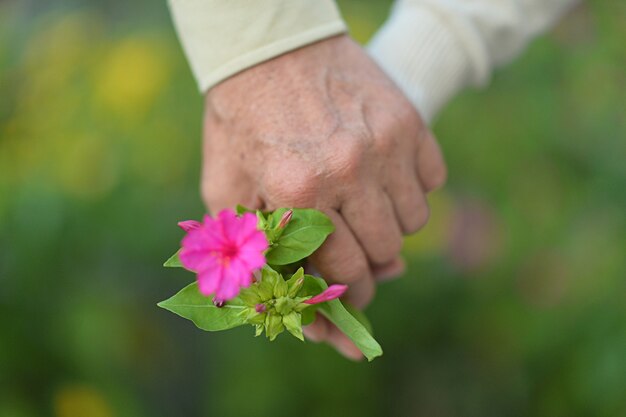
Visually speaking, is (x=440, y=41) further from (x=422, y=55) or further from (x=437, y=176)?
(x=437, y=176)

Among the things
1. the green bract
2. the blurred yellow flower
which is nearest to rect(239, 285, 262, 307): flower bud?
the green bract

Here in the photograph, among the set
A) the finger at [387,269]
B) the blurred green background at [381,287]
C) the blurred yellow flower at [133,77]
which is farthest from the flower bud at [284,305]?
the blurred yellow flower at [133,77]

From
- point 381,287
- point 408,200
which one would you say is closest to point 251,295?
point 408,200

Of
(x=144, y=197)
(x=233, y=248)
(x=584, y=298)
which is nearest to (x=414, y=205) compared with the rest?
(x=233, y=248)

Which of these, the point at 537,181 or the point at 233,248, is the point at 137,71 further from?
the point at 233,248

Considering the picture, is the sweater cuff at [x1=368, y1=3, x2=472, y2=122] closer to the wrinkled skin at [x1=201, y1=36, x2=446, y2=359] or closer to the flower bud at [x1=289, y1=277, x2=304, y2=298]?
the wrinkled skin at [x1=201, y1=36, x2=446, y2=359]

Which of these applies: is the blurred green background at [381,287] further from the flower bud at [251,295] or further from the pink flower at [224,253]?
the pink flower at [224,253]
